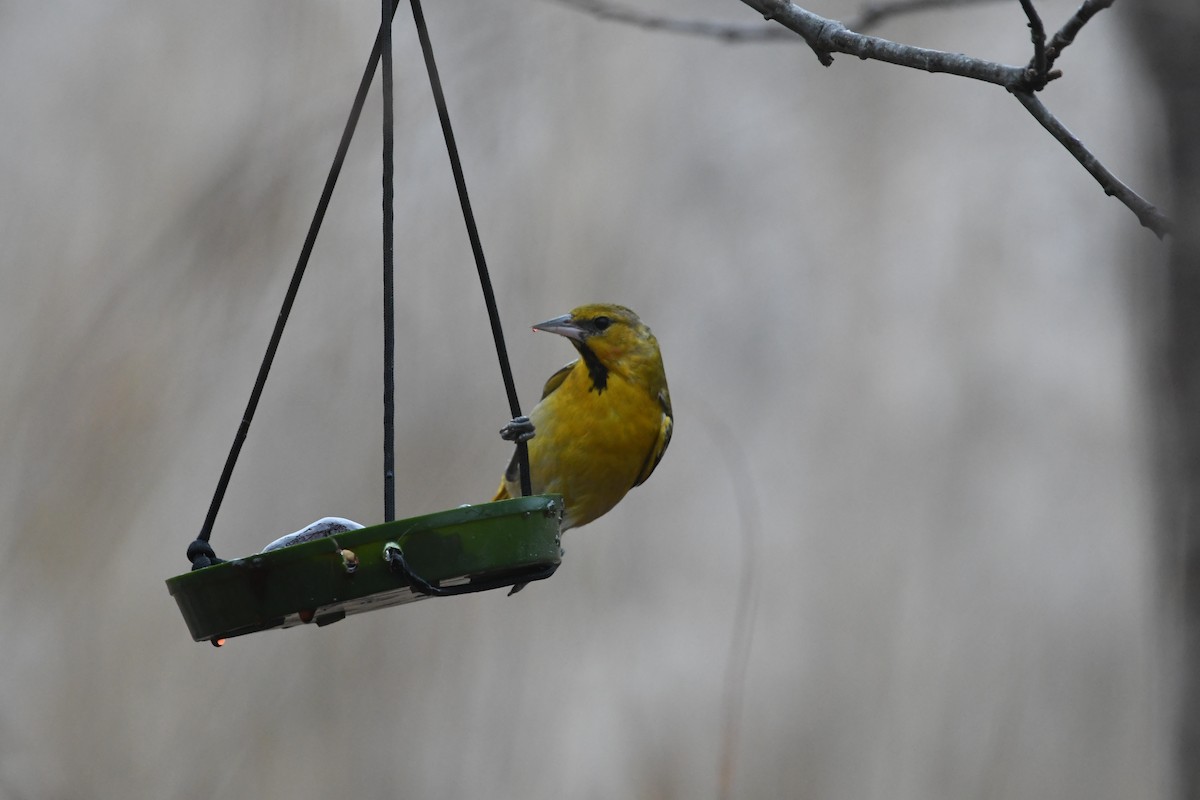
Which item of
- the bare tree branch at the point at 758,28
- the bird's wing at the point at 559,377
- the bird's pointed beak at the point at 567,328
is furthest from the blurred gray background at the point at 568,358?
the bare tree branch at the point at 758,28

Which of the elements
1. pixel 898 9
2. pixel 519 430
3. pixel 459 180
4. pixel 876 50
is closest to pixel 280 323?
pixel 459 180

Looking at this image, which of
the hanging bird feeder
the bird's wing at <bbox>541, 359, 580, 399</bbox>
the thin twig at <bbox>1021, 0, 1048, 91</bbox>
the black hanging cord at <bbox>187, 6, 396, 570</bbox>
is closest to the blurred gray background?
the bird's wing at <bbox>541, 359, 580, 399</bbox>

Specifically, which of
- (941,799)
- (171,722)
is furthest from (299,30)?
(941,799)

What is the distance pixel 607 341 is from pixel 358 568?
158 cm

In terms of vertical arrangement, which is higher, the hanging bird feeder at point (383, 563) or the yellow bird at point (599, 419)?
the yellow bird at point (599, 419)

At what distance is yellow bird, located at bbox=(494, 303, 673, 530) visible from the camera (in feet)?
11.0

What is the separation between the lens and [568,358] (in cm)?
507

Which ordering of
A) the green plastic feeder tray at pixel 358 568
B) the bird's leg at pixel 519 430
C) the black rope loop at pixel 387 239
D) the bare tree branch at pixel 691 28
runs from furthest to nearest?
the bare tree branch at pixel 691 28, the bird's leg at pixel 519 430, the black rope loop at pixel 387 239, the green plastic feeder tray at pixel 358 568

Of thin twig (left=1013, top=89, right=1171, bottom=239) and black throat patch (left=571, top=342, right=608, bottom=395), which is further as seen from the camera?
black throat patch (left=571, top=342, right=608, bottom=395)

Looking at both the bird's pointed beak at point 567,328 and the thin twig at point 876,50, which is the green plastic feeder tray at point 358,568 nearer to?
the thin twig at point 876,50

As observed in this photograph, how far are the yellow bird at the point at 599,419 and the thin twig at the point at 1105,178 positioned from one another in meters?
1.67

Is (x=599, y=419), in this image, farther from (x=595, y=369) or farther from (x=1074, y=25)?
(x=1074, y=25)

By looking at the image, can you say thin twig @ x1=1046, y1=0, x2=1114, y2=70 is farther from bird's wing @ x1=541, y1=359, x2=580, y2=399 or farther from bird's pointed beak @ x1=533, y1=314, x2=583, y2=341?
bird's wing @ x1=541, y1=359, x2=580, y2=399

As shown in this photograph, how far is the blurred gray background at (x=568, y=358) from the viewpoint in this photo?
440 cm
